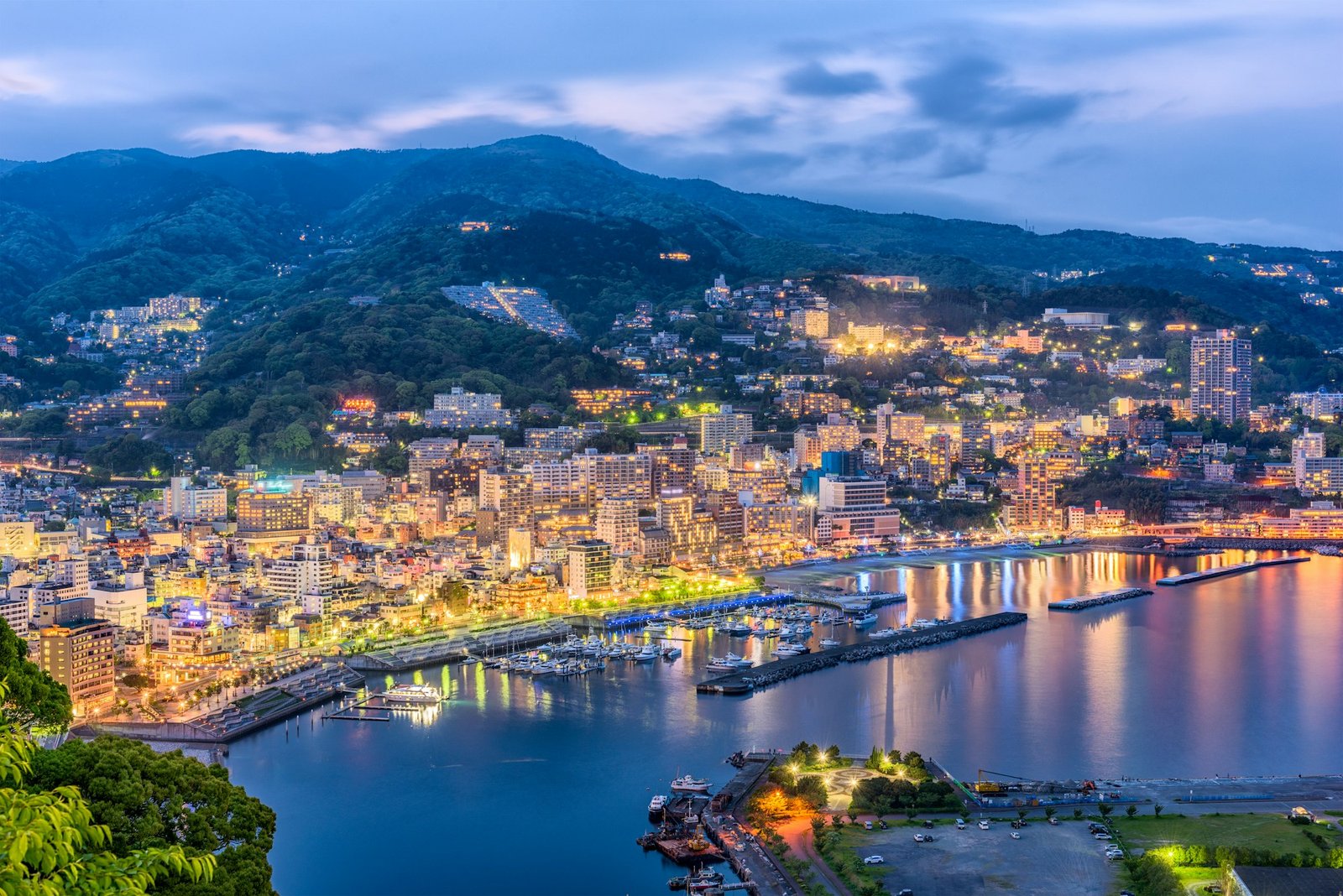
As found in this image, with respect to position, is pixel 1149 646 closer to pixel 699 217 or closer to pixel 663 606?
pixel 663 606

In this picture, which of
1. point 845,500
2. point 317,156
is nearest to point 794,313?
point 845,500

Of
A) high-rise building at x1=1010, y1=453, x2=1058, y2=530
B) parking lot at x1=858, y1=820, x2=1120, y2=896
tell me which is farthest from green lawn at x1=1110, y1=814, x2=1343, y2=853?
high-rise building at x1=1010, y1=453, x2=1058, y2=530

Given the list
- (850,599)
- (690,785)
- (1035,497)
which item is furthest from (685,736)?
(1035,497)

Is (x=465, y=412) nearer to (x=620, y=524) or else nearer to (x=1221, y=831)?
(x=620, y=524)

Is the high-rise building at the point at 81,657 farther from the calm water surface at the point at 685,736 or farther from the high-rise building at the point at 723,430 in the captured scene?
the high-rise building at the point at 723,430

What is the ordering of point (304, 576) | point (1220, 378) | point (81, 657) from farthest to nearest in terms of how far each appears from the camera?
point (1220, 378) → point (304, 576) → point (81, 657)

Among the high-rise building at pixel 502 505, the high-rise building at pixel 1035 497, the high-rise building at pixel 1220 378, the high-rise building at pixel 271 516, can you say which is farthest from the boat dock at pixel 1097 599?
the high-rise building at pixel 1220 378

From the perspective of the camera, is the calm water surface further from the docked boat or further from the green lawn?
the green lawn
